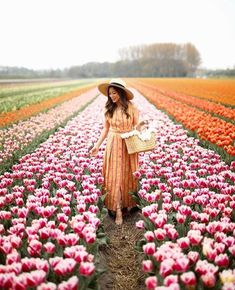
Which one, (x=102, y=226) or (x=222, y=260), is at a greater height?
(x=222, y=260)

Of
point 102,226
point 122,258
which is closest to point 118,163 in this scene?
point 102,226

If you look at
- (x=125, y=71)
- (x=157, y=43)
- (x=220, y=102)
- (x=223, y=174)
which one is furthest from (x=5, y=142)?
(x=157, y=43)

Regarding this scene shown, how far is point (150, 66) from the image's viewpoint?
112500mm

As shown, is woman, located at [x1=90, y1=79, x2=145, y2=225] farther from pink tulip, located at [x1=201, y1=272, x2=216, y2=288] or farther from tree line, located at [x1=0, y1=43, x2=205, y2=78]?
tree line, located at [x1=0, y1=43, x2=205, y2=78]

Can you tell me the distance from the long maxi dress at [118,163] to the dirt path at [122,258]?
0.28 metres

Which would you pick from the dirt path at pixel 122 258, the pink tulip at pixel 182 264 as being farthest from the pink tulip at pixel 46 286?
the dirt path at pixel 122 258

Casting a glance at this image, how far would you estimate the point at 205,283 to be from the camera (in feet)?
7.35

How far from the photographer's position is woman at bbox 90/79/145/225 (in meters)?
4.42

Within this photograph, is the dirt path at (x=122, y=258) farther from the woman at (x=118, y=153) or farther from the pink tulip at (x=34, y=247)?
the pink tulip at (x=34, y=247)

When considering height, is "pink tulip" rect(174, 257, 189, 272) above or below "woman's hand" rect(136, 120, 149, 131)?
below

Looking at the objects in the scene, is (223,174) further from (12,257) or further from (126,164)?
(12,257)

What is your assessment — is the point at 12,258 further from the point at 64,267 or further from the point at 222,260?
the point at 222,260

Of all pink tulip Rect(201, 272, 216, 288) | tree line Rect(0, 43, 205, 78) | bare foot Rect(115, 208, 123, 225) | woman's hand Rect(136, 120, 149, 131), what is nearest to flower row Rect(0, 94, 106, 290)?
bare foot Rect(115, 208, 123, 225)

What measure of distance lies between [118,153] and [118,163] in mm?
130
